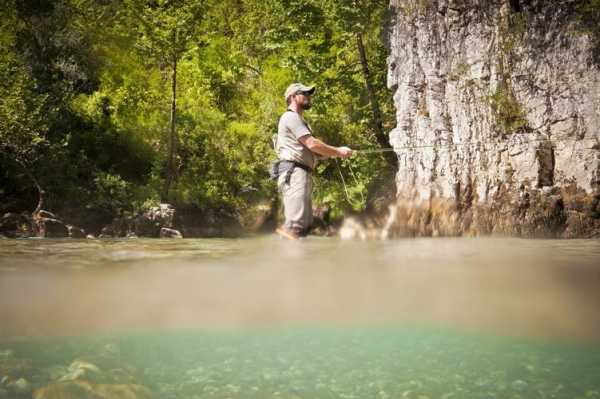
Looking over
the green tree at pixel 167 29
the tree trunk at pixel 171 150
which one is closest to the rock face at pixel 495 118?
the green tree at pixel 167 29

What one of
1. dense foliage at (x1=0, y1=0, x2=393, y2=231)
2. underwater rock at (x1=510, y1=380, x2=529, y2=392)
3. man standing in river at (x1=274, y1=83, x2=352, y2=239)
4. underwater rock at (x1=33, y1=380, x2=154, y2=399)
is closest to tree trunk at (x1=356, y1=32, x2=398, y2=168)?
dense foliage at (x1=0, y1=0, x2=393, y2=231)

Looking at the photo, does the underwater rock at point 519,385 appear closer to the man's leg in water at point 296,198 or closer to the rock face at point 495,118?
the man's leg in water at point 296,198

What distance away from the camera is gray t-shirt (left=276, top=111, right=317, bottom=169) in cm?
689

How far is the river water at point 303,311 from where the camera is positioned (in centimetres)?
634

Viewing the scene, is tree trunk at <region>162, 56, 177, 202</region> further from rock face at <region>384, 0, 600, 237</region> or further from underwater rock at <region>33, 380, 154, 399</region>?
underwater rock at <region>33, 380, 154, 399</region>

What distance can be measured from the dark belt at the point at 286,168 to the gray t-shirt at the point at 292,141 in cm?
4

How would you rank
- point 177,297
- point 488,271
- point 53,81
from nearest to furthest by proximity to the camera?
1. point 488,271
2. point 177,297
3. point 53,81

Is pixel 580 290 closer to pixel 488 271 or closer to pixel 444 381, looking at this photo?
pixel 488 271

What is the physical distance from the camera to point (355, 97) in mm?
18344

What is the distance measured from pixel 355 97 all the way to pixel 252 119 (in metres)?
5.01

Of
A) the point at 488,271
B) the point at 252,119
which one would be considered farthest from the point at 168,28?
the point at 488,271

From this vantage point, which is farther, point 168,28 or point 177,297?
point 168,28

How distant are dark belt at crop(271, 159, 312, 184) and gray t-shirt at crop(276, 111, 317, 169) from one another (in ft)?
0.14

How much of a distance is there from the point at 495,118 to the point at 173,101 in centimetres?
1155
